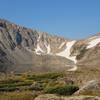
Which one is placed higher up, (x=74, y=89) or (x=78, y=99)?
(x=74, y=89)

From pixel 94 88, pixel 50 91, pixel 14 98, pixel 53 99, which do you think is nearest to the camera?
pixel 53 99

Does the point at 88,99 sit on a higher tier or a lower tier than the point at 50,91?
lower

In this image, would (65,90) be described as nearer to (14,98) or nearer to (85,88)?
(85,88)

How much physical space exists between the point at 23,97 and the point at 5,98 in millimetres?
1136

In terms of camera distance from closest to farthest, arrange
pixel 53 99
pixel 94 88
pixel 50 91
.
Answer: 1. pixel 53 99
2. pixel 94 88
3. pixel 50 91

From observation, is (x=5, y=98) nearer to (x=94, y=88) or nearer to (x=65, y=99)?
(x=65, y=99)

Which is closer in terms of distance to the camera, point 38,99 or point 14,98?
point 38,99

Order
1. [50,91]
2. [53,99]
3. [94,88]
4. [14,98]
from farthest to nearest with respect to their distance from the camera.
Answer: [50,91] < [94,88] < [14,98] < [53,99]

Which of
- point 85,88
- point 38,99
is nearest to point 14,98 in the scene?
point 38,99

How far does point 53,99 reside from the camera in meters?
16.3

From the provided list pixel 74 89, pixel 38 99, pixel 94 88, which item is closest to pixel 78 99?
pixel 38 99

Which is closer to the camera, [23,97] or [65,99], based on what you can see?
[65,99]

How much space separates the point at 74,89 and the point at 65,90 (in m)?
1.22

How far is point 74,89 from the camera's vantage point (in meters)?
26.8
